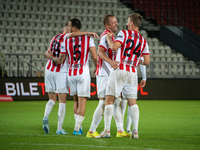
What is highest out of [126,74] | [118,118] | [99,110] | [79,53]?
[79,53]

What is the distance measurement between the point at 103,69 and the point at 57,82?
37.5 inches

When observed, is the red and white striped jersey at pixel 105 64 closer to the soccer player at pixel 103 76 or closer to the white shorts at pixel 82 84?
the soccer player at pixel 103 76

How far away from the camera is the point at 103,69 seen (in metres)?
5.36

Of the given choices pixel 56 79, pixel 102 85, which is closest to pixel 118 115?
pixel 102 85

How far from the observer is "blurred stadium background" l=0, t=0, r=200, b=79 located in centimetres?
1647

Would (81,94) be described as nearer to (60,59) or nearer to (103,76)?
(103,76)

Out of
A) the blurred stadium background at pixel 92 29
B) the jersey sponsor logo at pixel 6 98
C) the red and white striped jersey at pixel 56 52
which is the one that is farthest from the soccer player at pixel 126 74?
the blurred stadium background at pixel 92 29

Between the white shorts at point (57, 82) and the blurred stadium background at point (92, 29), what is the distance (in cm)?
923

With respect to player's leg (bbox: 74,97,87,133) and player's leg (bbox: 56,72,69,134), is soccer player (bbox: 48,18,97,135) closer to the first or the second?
player's leg (bbox: 74,97,87,133)

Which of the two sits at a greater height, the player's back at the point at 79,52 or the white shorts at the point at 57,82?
the player's back at the point at 79,52

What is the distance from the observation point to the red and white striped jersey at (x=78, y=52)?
5.39m

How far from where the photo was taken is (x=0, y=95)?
14172 millimetres

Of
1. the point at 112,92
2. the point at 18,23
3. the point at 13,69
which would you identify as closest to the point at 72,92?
the point at 112,92

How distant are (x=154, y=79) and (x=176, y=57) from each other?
4.65 metres
